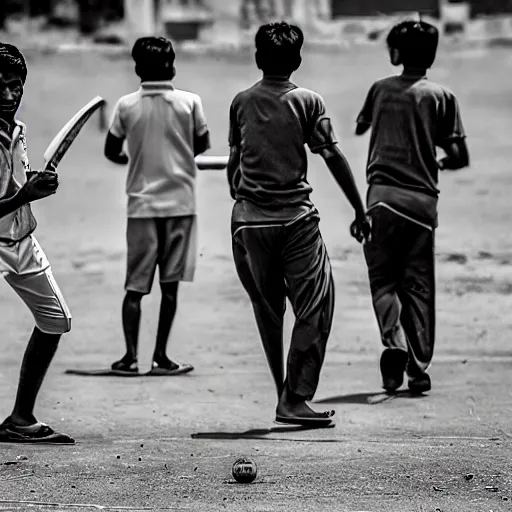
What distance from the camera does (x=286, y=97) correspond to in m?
7.52

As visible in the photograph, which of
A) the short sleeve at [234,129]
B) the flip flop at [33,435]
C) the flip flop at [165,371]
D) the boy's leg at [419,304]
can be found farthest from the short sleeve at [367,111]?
the flip flop at [33,435]

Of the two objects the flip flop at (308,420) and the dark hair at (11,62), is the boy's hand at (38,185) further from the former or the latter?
the flip flop at (308,420)

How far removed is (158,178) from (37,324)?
220 centimetres

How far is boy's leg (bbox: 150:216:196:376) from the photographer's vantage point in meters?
9.23

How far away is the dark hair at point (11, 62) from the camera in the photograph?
6.85m

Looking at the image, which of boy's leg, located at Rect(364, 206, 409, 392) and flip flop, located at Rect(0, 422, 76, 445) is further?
boy's leg, located at Rect(364, 206, 409, 392)

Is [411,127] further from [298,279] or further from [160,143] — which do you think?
[160,143]

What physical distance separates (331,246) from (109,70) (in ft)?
10.7

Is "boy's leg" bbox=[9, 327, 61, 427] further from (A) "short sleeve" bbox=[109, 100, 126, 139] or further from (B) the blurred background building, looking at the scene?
(B) the blurred background building

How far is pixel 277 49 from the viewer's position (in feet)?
24.7

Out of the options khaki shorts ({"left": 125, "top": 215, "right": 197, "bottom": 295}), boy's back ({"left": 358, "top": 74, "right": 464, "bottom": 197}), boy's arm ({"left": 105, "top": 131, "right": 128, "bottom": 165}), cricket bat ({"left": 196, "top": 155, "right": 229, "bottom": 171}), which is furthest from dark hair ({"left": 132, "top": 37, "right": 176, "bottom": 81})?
boy's back ({"left": 358, "top": 74, "right": 464, "bottom": 197})

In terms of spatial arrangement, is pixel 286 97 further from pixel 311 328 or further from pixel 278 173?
pixel 311 328

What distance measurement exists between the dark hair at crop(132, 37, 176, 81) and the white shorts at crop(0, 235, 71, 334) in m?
2.18

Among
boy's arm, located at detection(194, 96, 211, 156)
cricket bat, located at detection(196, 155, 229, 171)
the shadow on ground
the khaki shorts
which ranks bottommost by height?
the shadow on ground
